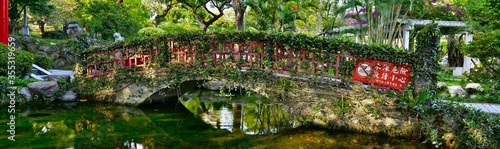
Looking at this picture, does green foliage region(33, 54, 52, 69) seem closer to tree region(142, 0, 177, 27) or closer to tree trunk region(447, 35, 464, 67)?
tree region(142, 0, 177, 27)

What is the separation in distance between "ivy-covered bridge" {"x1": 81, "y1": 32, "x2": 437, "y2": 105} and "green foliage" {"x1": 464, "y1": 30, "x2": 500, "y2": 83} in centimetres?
204

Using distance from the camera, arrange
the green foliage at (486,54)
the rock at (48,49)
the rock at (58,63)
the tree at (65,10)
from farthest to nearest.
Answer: the tree at (65,10) < the rock at (58,63) < the rock at (48,49) < the green foliage at (486,54)

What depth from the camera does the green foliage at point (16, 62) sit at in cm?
1142

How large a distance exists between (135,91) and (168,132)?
280cm

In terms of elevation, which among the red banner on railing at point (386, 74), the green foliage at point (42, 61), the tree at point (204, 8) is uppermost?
the tree at point (204, 8)

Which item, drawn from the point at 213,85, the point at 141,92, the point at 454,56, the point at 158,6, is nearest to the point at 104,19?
the point at 158,6

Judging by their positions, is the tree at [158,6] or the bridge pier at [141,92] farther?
the tree at [158,6]

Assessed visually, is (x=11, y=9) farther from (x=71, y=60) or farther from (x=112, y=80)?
(x=112, y=80)

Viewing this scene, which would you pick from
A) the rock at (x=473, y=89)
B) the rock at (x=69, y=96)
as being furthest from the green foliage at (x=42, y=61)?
the rock at (x=473, y=89)

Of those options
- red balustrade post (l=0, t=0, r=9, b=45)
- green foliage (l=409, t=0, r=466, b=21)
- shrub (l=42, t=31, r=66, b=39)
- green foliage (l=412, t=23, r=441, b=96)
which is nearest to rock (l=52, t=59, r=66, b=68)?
shrub (l=42, t=31, r=66, b=39)

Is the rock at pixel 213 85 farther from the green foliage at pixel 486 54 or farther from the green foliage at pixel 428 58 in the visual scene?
the green foliage at pixel 428 58

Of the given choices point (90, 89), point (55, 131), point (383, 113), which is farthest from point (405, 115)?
point (90, 89)

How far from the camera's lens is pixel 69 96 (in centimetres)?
1127

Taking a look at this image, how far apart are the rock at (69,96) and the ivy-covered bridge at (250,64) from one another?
677 mm
